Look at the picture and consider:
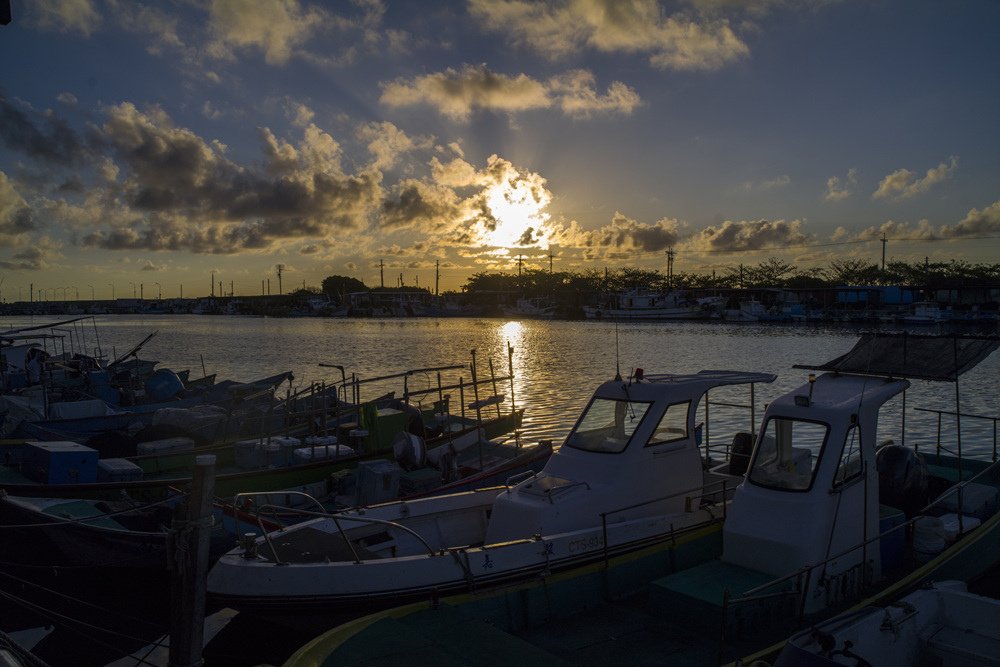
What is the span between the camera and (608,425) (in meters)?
11.0

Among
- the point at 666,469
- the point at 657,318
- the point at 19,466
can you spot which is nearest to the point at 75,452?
the point at 19,466

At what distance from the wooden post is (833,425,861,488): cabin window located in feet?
25.2

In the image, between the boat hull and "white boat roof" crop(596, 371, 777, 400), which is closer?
the boat hull

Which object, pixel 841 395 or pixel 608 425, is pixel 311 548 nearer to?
pixel 608 425

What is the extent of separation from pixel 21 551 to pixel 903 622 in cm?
1503

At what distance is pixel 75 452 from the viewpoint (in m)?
15.4

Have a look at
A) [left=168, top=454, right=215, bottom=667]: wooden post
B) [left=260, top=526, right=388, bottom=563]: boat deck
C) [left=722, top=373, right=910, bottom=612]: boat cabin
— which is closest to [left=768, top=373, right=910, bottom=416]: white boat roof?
[left=722, top=373, right=910, bottom=612]: boat cabin

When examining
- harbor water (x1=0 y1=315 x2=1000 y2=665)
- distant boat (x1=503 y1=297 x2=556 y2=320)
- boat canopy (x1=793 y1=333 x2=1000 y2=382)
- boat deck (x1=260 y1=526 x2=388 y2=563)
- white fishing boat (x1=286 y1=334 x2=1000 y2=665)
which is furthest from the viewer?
distant boat (x1=503 y1=297 x2=556 y2=320)

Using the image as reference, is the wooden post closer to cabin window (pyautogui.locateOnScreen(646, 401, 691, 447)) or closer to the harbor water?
the harbor water

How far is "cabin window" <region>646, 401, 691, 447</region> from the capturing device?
10.7 metres

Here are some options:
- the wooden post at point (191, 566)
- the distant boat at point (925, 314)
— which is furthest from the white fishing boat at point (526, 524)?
the distant boat at point (925, 314)

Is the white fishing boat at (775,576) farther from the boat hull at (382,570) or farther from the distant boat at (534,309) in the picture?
the distant boat at (534,309)

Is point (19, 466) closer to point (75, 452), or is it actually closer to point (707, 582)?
point (75, 452)

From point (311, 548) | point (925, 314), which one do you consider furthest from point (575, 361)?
point (925, 314)
